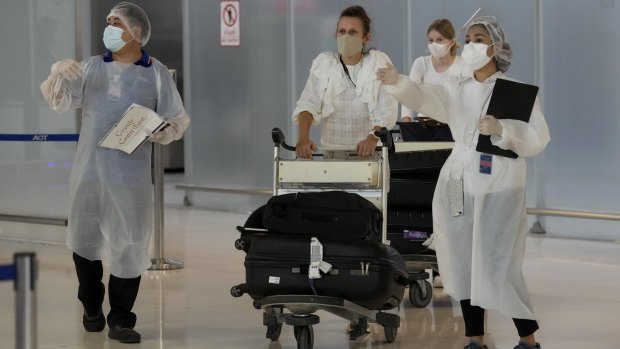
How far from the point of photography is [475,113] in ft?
18.9

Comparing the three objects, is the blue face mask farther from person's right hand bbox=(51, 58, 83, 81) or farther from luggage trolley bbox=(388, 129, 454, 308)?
luggage trolley bbox=(388, 129, 454, 308)

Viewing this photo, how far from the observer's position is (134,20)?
6.46 m

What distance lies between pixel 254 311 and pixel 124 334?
111 centimetres

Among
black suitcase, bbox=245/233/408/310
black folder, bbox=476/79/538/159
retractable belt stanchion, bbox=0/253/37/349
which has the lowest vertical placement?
black suitcase, bbox=245/233/408/310

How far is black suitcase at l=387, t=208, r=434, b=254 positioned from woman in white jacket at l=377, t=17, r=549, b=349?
132 centimetres

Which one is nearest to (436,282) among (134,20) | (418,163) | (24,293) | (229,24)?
(418,163)

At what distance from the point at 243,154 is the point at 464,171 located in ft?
27.7

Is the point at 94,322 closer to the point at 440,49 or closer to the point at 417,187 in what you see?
the point at 417,187

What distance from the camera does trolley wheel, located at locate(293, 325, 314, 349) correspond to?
19.1ft

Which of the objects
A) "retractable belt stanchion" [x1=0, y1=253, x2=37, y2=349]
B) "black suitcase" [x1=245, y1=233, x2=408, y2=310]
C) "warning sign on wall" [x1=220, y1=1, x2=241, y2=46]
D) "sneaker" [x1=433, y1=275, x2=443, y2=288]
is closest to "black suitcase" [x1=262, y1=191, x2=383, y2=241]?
"black suitcase" [x1=245, y1=233, x2=408, y2=310]

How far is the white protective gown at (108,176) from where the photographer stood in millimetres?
6348

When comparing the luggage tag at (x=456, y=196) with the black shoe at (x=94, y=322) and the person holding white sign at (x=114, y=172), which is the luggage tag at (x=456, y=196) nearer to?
the person holding white sign at (x=114, y=172)

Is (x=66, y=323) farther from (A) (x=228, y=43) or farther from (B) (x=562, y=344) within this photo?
(A) (x=228, y=43)

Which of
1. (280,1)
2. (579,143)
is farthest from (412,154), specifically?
(280,1)
